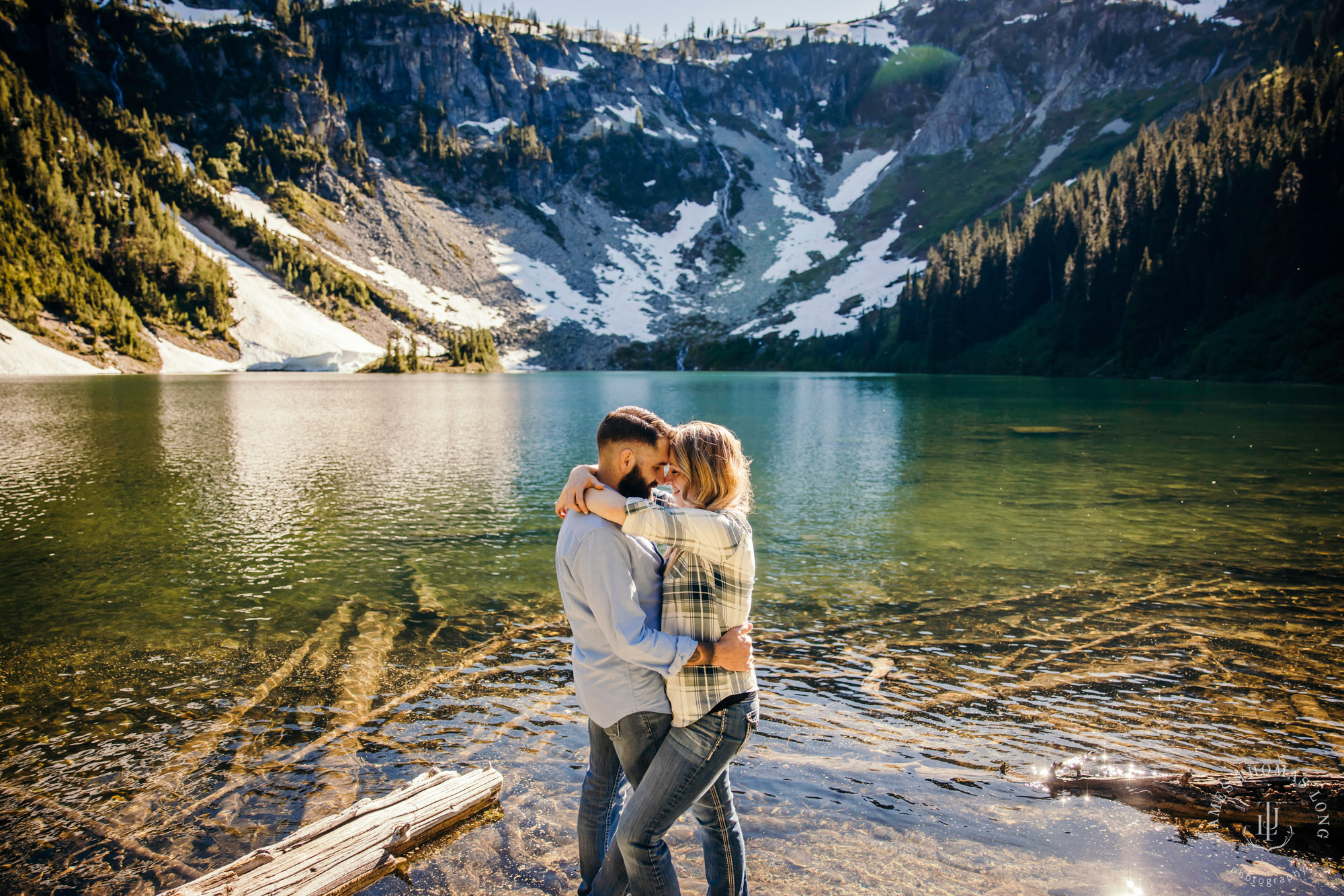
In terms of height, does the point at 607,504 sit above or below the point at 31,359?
below

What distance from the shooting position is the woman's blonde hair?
3.68 metres

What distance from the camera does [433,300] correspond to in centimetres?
17775

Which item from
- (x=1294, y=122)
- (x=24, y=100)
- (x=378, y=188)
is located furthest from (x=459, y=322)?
(x=1294, y=122)

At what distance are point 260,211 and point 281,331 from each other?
5250cm

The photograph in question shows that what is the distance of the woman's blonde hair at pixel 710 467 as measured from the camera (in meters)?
3.68

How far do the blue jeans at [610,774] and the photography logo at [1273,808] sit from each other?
186 inches

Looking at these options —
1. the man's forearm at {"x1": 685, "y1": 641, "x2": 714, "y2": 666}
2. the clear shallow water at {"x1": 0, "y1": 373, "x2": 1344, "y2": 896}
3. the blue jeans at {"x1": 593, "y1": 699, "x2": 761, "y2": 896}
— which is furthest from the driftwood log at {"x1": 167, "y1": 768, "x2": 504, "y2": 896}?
the man's forearm at {"x1": 685, "y1": 641, "x2": 714, "y2": 666}

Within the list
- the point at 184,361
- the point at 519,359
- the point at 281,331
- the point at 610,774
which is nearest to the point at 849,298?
the point at 519,359

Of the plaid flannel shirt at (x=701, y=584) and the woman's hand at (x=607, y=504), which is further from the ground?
the woman's hand at (x=607, y=504)

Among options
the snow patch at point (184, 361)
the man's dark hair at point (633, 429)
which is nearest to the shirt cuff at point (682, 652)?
the man's dark hair at point (633, 429)

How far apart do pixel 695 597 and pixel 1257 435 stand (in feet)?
127

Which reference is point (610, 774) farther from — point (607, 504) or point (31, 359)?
point (31, 359)

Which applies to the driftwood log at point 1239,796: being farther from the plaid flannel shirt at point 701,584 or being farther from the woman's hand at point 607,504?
the woman's hand at point 607,504

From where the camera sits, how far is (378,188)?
199m
